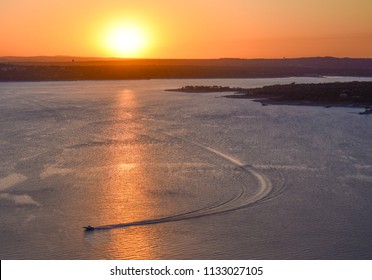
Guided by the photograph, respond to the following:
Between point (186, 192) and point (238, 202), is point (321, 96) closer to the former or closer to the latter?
point (186, 192)

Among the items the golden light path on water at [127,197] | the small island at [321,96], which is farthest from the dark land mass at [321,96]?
the golden light path on water at [127,197]

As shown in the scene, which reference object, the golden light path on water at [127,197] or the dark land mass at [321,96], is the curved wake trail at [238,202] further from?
the dark land mass at [321,96]

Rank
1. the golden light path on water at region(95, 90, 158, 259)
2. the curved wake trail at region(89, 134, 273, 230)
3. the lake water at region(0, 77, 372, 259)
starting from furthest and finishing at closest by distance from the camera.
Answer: the curved wake trail at region(89, 134, 273, 230) → the lake water at region(0, 77, 372, 259) → the golden light path on water at region(95, 90, 158, 259)

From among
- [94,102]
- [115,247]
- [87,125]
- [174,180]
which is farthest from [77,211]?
[94,102]

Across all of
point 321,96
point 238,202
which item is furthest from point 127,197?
point 321,96

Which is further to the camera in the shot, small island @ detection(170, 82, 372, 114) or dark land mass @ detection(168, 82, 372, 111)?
dark land mass @ detection(168, 82, 372, 111)

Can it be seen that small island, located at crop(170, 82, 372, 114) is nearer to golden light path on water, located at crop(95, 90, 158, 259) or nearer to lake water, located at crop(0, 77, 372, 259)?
lake water, located at crop(0, 77, 372, 259)

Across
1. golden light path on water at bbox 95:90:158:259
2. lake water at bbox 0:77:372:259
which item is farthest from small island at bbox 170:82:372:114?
golden light path on water at bbox 95:90:158:259

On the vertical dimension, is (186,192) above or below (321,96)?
below
